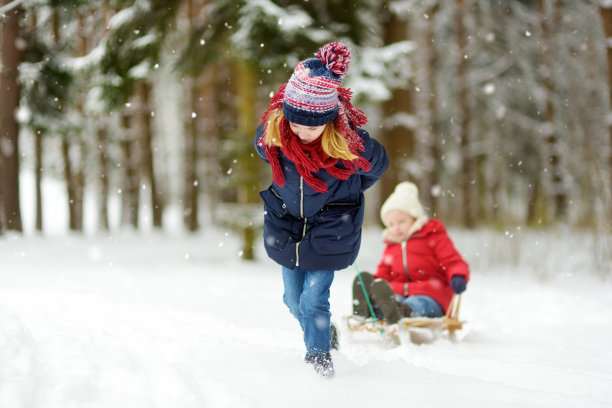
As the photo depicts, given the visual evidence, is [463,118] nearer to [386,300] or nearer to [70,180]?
[70,180]

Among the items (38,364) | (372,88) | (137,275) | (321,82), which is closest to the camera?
(38,364)

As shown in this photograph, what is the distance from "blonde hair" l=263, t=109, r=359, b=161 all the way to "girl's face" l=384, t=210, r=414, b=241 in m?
2.02

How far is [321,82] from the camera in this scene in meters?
2.87

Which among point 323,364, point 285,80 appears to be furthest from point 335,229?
point 285,80

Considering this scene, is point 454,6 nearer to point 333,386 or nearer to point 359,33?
point 359,33

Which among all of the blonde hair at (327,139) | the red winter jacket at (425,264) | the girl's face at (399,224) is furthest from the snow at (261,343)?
the blonde hair at (327,139)

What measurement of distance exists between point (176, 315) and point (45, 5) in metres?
Result: 5.85

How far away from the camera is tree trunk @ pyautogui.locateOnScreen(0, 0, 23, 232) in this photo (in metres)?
8.48

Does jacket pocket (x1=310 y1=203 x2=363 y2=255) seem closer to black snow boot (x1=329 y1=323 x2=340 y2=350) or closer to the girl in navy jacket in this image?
the girl in navy jacket

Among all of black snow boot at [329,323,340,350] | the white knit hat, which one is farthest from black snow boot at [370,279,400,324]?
the white knit hat

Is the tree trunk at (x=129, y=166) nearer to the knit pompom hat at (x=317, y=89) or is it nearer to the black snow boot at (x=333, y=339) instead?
→ the black snow boot at (x=333, y=339)

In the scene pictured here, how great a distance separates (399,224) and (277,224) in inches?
77.2

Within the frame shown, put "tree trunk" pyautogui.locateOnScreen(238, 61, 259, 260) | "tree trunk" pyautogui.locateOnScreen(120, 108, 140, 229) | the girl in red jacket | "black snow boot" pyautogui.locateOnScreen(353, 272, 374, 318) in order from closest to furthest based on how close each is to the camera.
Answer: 1. "black snow boot" pyautogui.locateOnScreen(353, 272, 374, 318)
2. the girl in red jacket
3. "tree trunk" pyautogui.locateOnScreen(238, 61, 259, 260)
4. "tree trunk" pyautogui.locateOnScreen(120, 108, 140, 229)

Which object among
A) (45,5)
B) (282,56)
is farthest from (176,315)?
(45,5)
